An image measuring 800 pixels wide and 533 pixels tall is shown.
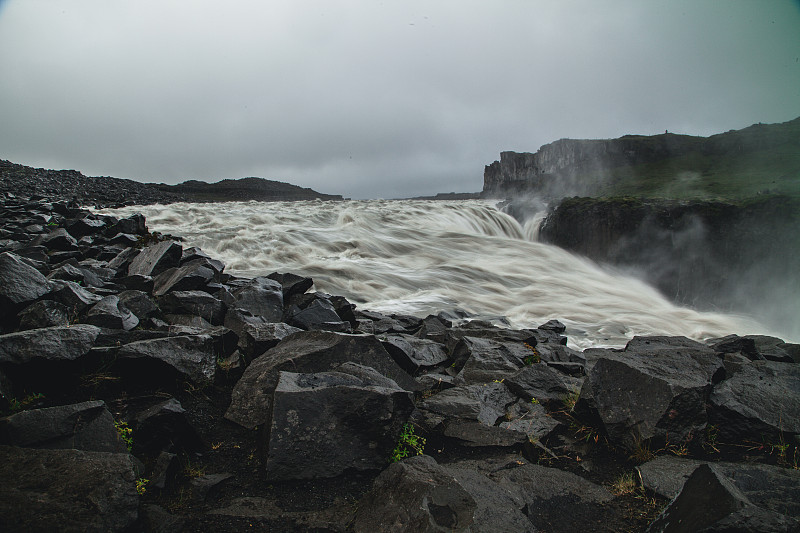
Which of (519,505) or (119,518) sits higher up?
(119,518)

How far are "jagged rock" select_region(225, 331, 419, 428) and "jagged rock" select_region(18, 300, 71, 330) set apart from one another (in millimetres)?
2640

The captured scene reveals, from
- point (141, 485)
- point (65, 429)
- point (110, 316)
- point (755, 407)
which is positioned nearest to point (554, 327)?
point (755, 407)

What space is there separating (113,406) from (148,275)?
5.64 meters

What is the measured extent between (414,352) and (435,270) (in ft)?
38.3

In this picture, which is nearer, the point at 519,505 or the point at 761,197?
the point at 519,505

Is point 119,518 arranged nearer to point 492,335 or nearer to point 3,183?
point 492,335

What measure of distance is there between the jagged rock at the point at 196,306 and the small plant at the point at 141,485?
365cm

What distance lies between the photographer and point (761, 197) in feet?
72.5

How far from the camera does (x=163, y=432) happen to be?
3377mm

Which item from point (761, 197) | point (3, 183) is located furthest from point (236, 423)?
point (3, 183)

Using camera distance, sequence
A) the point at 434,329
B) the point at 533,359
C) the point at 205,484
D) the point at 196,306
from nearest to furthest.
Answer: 1. the point at 205,484
2. the point at 196,306
3. the point at 533,359
4. the point at 434,329

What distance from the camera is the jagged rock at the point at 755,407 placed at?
405cm

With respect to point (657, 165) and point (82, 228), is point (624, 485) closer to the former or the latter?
point (82, 228)

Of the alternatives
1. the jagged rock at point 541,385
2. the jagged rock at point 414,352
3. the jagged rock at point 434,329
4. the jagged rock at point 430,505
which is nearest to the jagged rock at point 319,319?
the jagged rock at point 414,352
